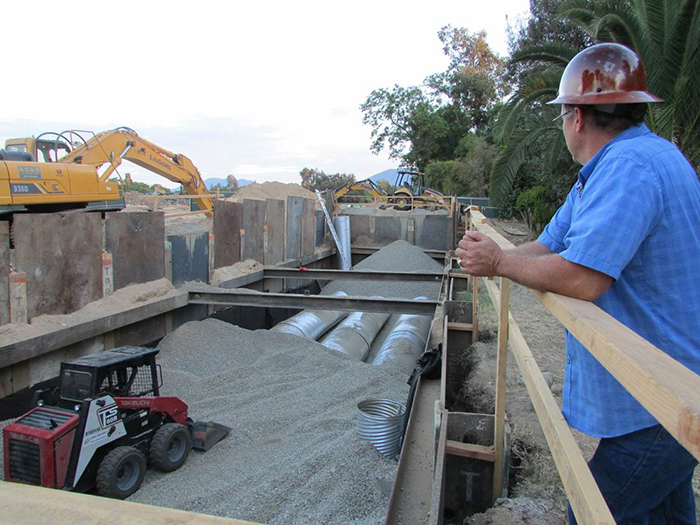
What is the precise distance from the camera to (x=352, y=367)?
7.00 m

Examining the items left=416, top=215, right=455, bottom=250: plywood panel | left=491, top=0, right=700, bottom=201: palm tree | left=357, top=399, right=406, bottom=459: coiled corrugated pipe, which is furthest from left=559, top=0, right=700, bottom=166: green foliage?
left=416, top=215, right=455, bottom=250: plywood panel

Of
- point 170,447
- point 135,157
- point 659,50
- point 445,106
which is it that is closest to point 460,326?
point 170,447

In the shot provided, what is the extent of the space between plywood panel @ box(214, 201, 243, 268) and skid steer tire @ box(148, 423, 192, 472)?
18.4 ft

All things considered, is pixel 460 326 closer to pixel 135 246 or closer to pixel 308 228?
pixel 135 246

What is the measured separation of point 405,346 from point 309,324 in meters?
2.06

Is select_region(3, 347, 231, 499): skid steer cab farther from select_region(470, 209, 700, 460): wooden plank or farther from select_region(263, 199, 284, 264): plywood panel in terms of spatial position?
select_region(263, 199, 284, 264): plywood panel

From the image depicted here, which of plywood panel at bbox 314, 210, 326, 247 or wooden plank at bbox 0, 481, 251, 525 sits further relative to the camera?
plywood panel at bbox 314, 210, 326, 247

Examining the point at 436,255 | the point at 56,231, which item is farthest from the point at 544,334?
the point at 436,255

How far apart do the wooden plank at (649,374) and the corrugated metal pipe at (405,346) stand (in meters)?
6.06

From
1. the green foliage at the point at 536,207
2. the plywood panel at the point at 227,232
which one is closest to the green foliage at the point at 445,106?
the green foliage at the point at 536,207

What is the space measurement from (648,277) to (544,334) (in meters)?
5.21

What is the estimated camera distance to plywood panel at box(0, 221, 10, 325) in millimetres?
5781

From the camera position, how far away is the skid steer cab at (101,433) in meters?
3.99

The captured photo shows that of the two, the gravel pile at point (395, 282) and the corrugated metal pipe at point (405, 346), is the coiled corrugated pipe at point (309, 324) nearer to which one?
the corrugated metal pipe at point (405, 346)
